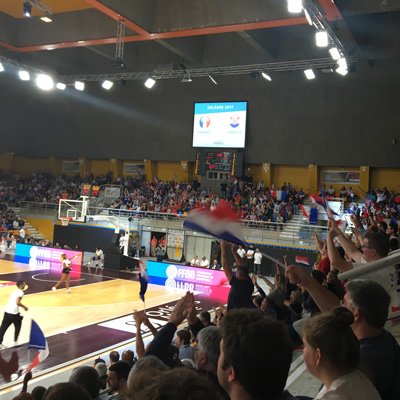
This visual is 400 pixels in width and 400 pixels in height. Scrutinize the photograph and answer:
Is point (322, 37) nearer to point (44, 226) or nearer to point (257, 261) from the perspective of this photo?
point (257, 261)

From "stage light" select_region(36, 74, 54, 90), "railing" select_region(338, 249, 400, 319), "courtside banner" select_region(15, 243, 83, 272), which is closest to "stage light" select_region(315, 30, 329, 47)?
"railing" select_region(338, 249, 400, 319)

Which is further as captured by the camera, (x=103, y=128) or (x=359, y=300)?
(x=103, y=128)

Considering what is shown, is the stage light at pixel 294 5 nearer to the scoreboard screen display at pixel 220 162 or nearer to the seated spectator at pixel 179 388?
the seated spectator at pixel 179 388

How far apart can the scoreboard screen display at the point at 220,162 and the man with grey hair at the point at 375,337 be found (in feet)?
91.3

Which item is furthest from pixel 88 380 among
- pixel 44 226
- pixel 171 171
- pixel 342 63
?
pixel 44 226

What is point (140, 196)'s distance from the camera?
33.2 meters

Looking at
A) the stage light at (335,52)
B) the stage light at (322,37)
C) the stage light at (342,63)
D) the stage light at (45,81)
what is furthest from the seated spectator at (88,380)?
the stage light at (45,81)

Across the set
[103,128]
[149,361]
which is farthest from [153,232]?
[149,361]

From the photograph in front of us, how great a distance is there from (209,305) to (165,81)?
19900 millimetres

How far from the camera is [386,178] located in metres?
27.8

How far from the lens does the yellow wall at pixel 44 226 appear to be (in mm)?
33719

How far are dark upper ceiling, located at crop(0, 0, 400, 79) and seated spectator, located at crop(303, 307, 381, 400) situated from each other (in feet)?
47.9

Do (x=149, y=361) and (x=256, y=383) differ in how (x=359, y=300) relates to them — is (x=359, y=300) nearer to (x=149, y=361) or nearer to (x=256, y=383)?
(x=256, y=383)

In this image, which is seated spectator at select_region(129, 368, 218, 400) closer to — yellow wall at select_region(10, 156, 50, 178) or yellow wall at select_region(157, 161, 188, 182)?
yellow wall at select_region(157, 161, 188, 182)
